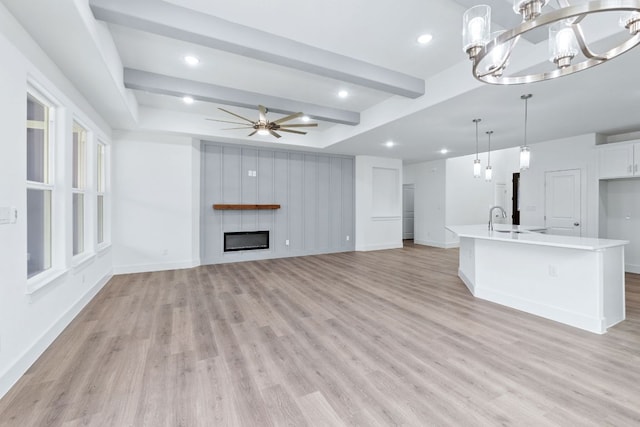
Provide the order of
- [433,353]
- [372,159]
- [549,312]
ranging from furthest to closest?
1. [372,159]
2. [549,312]
3. [433,353]

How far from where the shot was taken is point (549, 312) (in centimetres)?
319

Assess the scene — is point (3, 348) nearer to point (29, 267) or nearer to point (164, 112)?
point (29, 267)

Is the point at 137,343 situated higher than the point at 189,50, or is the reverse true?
the point at 189,50

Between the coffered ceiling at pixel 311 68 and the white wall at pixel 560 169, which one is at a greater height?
the coffered ceiling at pixel 311 68

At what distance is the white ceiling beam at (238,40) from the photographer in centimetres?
252

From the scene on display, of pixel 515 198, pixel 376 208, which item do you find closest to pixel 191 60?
pixel 376 208

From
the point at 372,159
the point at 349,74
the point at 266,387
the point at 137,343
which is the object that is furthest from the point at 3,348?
the point at 372,159

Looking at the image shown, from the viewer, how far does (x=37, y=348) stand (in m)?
2.46

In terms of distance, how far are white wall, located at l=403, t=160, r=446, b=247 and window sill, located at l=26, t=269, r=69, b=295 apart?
852 cm

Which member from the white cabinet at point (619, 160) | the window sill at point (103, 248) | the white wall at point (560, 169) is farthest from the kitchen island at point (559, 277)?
the window sill at point (103, 248)

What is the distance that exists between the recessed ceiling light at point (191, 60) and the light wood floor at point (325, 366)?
312 centimetres

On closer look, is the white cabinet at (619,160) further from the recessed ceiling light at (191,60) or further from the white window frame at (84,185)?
the white window frame at (84,185)

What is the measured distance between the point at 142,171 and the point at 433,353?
18.7 ft

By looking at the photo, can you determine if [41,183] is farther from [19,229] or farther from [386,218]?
[386,218]
